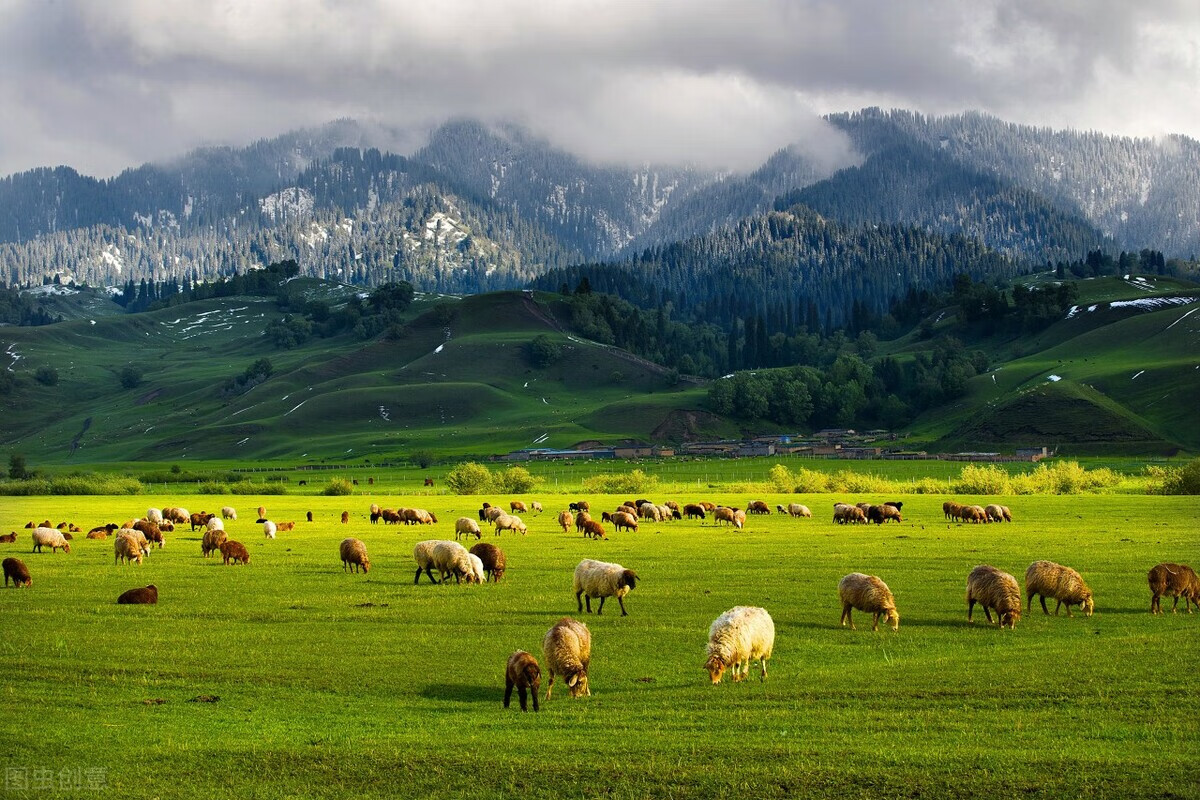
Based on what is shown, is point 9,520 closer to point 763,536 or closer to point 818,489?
point 763,536

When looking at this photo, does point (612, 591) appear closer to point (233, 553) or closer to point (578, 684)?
point (578, 684)

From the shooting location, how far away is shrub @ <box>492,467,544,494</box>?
11800 cm

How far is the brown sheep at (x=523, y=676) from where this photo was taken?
20.8 metres

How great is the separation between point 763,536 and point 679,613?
86.0ft

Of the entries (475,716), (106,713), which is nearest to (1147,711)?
(475,716)

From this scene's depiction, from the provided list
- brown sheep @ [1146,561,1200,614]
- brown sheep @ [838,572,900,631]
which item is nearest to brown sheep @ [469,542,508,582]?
brown sheep @ [838,572,900,631]

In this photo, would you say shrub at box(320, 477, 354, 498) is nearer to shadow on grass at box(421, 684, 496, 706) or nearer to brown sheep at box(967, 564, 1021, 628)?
brown sheep at box(967, 564, 1021, 628)

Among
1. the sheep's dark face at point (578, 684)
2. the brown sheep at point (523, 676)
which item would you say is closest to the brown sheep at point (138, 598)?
the brown sheep at point (523, 676)

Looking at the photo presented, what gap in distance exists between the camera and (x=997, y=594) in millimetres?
28969

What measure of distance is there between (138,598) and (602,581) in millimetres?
15069

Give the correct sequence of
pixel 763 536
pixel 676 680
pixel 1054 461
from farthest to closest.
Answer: pixel 1054 461
pixel 763 536
pixel 676 680

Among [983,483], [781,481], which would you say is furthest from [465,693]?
[781,481]

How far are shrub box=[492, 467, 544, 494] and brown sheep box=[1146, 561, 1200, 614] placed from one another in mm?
89202

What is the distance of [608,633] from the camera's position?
1120 inches
